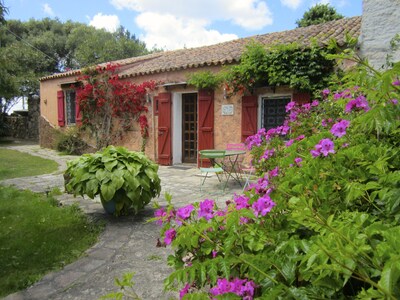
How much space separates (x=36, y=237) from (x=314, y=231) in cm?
365

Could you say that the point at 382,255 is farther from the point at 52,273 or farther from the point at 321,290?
the point at 52,273

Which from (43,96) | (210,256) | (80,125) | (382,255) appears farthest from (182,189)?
(43,96)

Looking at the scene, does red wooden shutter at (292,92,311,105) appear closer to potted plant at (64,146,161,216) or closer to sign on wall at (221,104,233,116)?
sign on wall at (221,104,233,116)

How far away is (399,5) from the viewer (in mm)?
5777

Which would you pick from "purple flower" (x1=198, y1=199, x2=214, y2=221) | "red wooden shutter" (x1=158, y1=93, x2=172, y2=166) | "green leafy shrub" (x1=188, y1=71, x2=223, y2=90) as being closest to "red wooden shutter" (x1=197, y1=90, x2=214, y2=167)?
"green leafy shrub" (x1=188, y1=71, x2=223, y2=90)

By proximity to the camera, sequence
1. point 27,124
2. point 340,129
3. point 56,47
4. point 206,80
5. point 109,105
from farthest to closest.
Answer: point 56,47 → point 27,124 → point 109,105 → point 206,80 → point 340,129

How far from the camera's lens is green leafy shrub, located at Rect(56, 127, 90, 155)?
12.9 m

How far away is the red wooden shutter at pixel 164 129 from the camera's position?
386 inches

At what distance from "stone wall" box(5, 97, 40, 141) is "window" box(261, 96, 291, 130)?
15.0 metres

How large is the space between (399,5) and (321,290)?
667 cm

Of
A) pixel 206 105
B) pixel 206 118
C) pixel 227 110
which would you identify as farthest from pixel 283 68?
pixel 206 118

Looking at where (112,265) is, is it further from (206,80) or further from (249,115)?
(206,80)

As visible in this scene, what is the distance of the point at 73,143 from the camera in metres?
12.9

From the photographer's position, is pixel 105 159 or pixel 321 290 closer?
pixel 321 290
